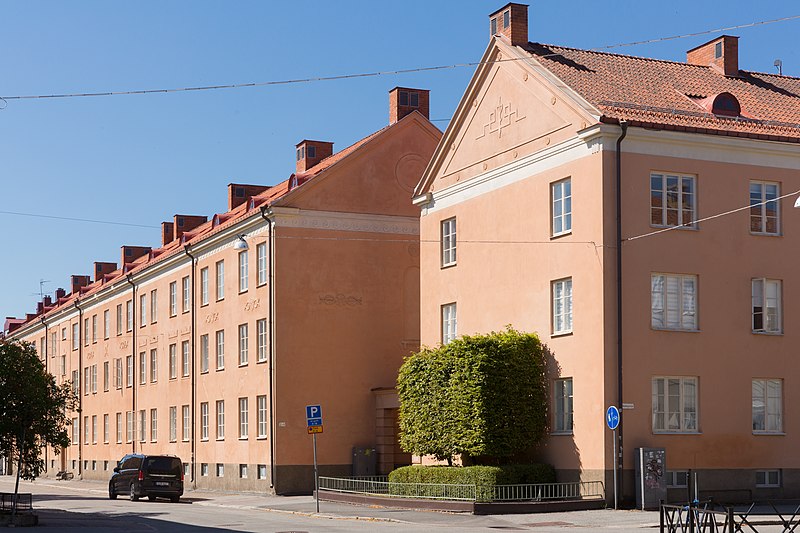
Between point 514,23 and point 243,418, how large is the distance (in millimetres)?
19660

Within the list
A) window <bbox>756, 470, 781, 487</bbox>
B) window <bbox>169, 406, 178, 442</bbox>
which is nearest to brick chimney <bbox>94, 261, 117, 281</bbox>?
window <bbox>169, 406, 178, 442</bbox>

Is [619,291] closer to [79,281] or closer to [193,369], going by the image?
[193,369]

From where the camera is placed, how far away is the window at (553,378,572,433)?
34.2 m

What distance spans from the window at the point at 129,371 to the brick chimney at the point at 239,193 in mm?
11219

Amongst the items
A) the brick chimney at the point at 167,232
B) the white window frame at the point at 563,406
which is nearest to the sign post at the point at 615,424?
the white window frame at the point at 563,406

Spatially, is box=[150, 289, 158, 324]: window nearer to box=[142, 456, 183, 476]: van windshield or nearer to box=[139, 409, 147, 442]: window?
box=[139, 409, 147, 442]: window

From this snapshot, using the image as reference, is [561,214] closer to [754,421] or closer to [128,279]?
[754,421]

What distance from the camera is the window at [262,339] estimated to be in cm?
4722

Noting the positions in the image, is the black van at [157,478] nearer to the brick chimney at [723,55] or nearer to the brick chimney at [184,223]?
the brick chimney at [723,55]

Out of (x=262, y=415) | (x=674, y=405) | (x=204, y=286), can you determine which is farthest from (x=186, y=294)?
(x=674, y=405)

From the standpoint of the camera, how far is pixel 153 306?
6247 centimetres

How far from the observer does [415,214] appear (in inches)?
1903

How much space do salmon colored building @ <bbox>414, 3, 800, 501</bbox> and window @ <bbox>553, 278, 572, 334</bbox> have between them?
0.16ft

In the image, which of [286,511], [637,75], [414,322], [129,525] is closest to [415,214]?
[414,322]
